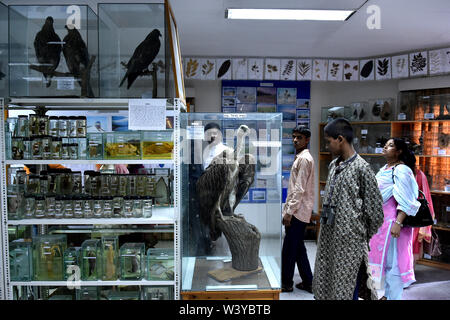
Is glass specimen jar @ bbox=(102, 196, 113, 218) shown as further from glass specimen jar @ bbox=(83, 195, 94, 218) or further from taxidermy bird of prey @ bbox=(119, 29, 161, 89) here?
taxidermy bird of prey @ bbox=(119, 29, 161, 89)

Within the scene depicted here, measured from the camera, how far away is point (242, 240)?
2186mm

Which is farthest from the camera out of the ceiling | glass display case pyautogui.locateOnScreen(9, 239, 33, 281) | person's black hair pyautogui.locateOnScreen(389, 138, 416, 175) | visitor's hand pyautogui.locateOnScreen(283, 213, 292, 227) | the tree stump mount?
visitor's hand pyautogui.locateOnScreen(283, 213, 292, 227)

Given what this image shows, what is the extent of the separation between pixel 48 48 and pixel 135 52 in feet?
1.75

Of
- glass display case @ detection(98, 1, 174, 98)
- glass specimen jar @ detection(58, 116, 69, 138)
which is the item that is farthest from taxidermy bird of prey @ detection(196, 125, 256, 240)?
glass specimen jar @ detection(58, 116, 69, 138)

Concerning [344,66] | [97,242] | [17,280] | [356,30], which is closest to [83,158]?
[97,242]

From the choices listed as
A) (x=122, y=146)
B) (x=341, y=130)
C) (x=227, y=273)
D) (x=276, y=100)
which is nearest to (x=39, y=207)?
(x=122, y=146)

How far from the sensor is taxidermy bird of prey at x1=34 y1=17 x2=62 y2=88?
195 centimetres

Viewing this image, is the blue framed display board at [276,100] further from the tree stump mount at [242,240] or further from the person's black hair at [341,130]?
the person's black hair at [341,130]

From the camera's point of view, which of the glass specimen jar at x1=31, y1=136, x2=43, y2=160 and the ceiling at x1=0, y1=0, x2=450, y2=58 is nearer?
the glass specimen jar at x1=31, y1=136, x2=43, y2=160

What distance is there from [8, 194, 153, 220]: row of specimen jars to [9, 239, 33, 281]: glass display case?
19 cm

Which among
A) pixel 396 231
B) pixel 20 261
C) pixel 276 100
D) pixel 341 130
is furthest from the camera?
pixel 276 100

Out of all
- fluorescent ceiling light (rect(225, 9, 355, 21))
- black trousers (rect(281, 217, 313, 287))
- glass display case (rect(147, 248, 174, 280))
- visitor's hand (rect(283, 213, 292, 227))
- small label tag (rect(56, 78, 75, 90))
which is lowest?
black trousers (rect(281, 217, 313, 287))

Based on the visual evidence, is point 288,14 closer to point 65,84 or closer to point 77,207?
point 65,84
